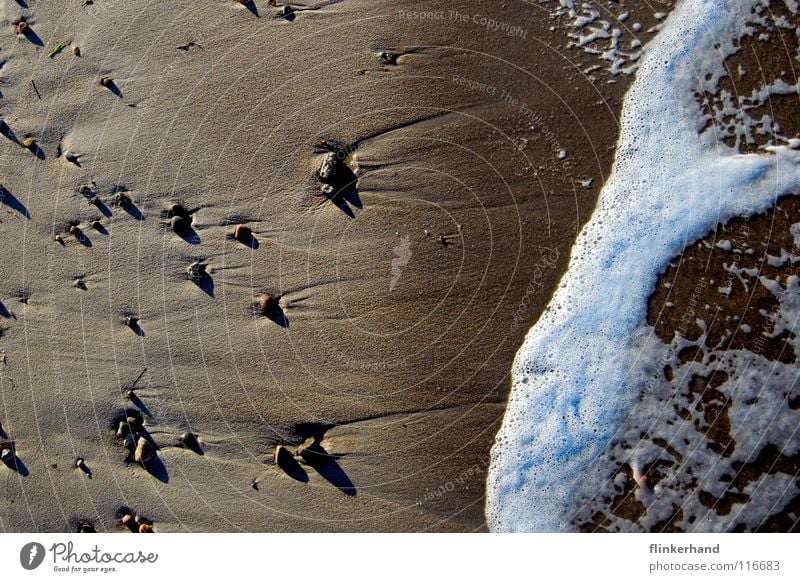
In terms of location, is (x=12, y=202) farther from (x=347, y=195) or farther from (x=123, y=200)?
(x=347, y=195)

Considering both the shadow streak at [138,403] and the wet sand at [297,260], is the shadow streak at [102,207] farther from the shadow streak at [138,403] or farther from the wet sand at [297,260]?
the shadow streak at [138,403]

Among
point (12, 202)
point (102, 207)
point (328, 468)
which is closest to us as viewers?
point (328, 468)

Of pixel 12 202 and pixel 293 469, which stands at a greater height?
pixel 12 202

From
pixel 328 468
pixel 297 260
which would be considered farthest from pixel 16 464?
pixel 297 260

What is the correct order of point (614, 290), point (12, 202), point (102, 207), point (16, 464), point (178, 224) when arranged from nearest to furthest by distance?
point (614, 290), point (178, 224), point (16, 464), point (102, 207), point (12, 202)

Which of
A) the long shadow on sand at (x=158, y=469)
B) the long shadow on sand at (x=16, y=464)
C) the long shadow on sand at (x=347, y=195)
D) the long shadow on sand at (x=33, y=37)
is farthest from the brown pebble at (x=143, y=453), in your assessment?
the long shadow on sand at (x=33, y=37)

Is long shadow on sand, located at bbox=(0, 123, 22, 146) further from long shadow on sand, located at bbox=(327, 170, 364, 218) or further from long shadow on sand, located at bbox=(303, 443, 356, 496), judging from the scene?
long shadow on sand, located at bbox=(303, 443, 356, 496)

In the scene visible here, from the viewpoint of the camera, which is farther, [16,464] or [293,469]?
[16,464]
